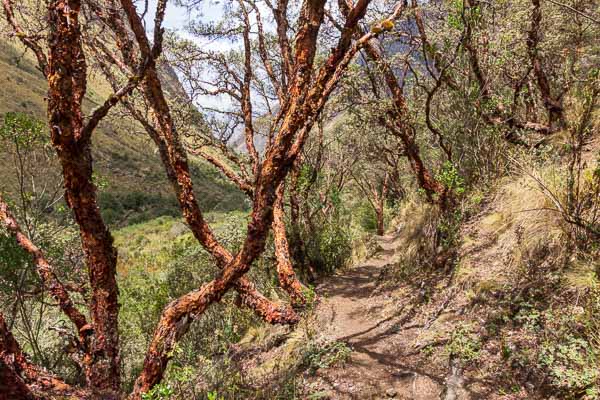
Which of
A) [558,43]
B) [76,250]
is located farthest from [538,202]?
[76,250]

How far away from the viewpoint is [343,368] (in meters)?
3.81

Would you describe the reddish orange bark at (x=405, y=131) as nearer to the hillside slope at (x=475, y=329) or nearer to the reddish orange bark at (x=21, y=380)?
the hillside slope at (x=475, y=329)

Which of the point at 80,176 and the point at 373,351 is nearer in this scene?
the point at 80,176

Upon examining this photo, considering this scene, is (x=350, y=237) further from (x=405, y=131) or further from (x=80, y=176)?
(x=80, y=176)

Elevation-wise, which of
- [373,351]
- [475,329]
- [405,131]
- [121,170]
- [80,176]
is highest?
[121,170]

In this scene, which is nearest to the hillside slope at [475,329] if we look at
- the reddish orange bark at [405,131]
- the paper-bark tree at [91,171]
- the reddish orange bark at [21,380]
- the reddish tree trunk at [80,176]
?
the reddish orange bark at [405,131]

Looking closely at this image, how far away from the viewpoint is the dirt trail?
333cm

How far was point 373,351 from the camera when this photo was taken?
4148mm

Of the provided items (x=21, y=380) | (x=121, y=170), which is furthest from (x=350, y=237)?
(x=121, y=170)

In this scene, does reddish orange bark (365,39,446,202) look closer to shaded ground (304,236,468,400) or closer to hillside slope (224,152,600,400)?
hillside slope (224,152,600,400)

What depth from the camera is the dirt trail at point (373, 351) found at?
10.9 ft

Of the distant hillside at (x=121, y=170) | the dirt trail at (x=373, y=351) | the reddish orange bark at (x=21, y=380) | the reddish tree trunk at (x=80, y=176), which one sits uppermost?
the distant hillside at (x=121, y=170)

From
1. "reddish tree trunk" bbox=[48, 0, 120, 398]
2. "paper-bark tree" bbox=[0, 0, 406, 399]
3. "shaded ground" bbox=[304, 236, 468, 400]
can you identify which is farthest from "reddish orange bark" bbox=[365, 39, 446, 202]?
"reddish tree trunk" bbox=[48, 0, 120, 398]

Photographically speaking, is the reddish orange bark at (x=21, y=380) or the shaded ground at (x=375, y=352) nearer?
the reddish orange bark at (x=21, y=380)
